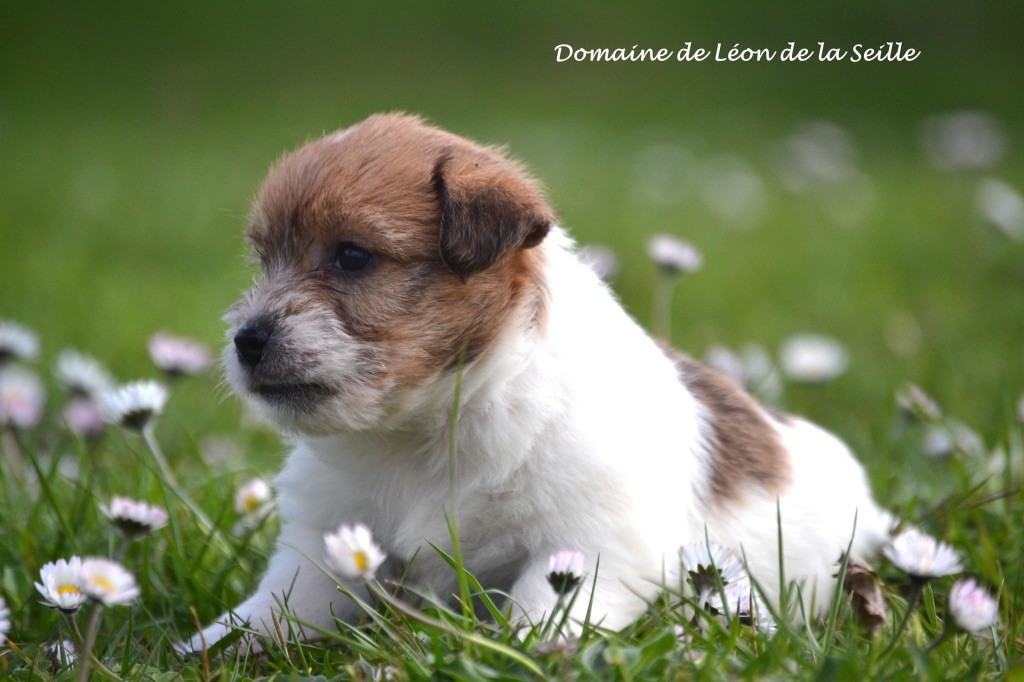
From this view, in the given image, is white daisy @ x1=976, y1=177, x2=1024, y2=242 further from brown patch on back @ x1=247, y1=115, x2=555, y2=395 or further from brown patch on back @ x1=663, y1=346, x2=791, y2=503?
brown patch on back @ x1=247, y1=115, x2=555, y2=395

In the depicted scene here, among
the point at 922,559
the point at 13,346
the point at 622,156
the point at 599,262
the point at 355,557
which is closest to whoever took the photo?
the point at 355,557

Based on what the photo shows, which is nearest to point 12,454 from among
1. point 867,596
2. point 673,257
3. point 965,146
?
point 673,257

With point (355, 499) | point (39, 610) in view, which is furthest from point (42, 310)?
point (355, 499)

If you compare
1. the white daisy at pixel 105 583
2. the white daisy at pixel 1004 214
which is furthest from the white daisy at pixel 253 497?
the white daisy at pixel 1004 214

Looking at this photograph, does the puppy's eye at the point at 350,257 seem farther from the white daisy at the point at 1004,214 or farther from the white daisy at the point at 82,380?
the white daisy at the point at 1004,214

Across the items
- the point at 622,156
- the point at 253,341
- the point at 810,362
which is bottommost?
the point at 810,362

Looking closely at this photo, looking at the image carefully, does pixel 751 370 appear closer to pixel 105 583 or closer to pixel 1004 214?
pixel 1004 214
